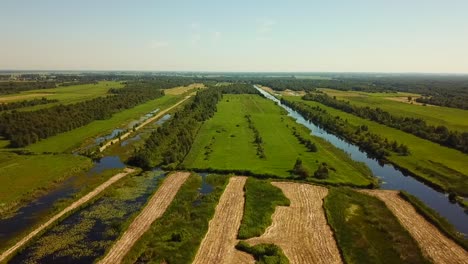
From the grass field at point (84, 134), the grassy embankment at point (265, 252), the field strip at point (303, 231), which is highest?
the grassy embankment at point (265, 252)

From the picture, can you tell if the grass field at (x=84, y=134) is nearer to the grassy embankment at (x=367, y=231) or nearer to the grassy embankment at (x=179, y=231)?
the grassy embankment at (x=179, y=231)

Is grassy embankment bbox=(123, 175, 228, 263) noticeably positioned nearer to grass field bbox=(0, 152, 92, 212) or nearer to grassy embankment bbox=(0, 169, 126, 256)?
grassy embankment bbox=(0, 169, 126, 256)

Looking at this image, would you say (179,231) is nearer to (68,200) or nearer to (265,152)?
(68,200)

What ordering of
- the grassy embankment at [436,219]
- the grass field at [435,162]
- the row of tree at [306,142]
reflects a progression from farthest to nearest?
the row of tree at [306,142]
the grass field at [435,162]
the grassy embankment at [436,219]

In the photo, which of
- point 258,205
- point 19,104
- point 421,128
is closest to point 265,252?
point 258,205

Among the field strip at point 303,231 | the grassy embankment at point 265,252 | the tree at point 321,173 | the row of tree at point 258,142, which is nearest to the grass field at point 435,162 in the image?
the tree at point 321,173

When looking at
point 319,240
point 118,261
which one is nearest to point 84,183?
point 118,261

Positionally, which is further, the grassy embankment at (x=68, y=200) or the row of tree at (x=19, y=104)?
the row of tree at (x=19, y=104)
